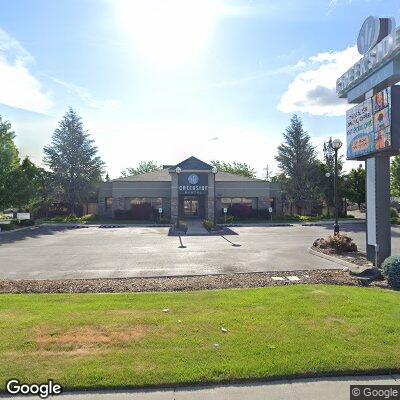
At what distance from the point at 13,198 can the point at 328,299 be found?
32.1m

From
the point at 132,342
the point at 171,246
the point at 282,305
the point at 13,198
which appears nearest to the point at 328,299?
the point at 282,305

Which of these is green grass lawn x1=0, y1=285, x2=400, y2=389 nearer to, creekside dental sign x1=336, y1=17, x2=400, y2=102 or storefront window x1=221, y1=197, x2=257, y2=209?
creekside dental sign x1=336, y1=17, x2=400, y2=102

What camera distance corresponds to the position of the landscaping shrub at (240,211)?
44312 mm

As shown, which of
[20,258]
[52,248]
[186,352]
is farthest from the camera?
[52,248]

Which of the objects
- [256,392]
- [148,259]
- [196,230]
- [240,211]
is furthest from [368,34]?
[240,211]

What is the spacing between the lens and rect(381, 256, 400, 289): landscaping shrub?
9.27 meters

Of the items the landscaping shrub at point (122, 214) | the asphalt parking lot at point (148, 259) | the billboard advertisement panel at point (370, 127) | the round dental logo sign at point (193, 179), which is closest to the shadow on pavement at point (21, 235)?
the asphalt parking lot at point (148, 259)

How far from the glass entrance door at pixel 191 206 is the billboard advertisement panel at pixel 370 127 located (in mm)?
32152

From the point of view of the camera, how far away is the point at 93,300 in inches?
320

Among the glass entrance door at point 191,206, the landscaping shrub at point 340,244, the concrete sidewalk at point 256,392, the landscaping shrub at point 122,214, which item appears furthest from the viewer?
the glass entrance door at point 191,206

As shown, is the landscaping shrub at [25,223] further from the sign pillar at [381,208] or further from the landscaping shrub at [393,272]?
the landscaping shrub at [393,272]

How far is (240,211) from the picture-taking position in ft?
146

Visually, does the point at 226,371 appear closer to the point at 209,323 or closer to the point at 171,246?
the point at 209,323

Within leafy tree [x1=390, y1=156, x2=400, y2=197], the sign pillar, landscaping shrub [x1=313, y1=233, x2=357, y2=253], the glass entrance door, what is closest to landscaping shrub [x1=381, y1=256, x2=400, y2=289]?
the sign pillar
